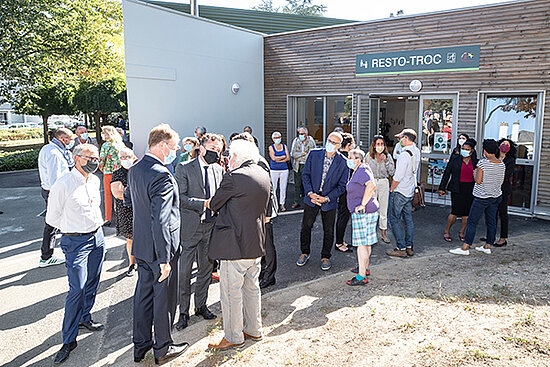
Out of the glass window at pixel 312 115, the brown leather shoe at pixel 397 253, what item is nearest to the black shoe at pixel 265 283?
the brown leather shoe at pixel 397 253

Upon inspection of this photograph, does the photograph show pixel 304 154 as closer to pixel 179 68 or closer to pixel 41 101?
pixel 179 68

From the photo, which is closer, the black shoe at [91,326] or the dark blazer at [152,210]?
the dark blazer at [152,210]

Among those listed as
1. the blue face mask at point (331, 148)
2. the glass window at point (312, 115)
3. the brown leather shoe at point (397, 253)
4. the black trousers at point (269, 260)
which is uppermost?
the glass window at point (312, 115)

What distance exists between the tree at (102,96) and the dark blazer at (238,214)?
Result: 20.4 metres

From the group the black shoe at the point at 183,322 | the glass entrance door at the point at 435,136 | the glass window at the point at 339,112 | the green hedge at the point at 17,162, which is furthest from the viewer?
the green hedge at the point at 17,162

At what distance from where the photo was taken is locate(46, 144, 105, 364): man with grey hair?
12.7ft

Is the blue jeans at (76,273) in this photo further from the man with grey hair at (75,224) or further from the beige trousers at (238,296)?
the beige trousers at (238,296)

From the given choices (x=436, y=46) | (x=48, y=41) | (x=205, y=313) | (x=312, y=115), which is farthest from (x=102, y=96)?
(x=205, y=313)

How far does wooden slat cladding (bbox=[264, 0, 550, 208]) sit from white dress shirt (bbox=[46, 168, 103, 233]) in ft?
27.1

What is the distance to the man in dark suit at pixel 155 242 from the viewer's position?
3.43 m

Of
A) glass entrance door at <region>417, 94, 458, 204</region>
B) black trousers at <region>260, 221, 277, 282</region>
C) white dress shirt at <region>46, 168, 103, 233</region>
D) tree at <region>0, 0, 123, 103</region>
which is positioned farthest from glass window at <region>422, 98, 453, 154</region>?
tree at <region>0, 0, 123, 103</region>

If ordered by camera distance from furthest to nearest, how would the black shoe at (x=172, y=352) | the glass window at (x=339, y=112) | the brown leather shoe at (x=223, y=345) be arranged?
the glass window at (x=339, y=112), the brown leather shoe at (x=223, y=345), the black shoe at (x=172, y=352)

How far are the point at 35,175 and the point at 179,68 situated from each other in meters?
8.46

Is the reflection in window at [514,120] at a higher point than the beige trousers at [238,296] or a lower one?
higher
